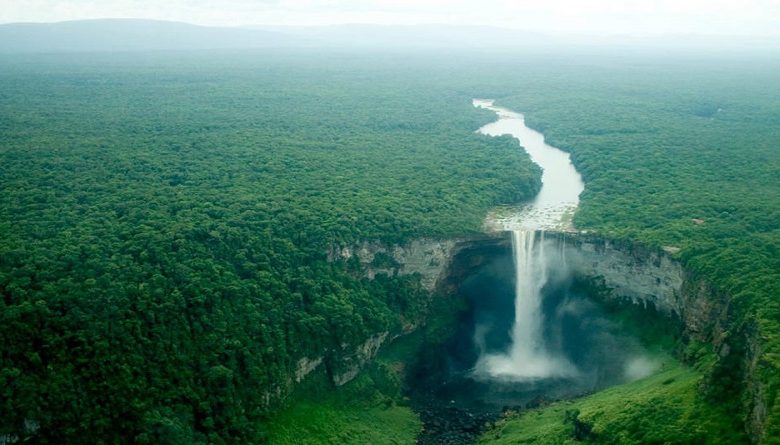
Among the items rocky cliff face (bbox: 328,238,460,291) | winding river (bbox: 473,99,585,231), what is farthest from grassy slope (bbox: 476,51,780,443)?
rocky cliff face (bbox: 328,238,460,291)

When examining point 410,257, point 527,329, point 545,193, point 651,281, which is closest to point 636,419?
point 651,281

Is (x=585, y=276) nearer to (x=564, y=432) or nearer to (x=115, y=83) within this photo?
(x=564, y=432)

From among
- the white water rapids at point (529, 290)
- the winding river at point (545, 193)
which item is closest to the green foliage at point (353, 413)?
the white water rapids at point (529, 290)

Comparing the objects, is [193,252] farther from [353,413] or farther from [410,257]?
[410,257]

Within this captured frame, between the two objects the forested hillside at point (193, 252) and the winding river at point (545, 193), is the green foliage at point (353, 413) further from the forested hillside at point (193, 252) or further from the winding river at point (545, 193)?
the winding river at point (545, 193)

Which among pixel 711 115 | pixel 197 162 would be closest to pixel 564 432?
pixel 197 162

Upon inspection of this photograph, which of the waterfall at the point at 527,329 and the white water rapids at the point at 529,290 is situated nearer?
the waterfall at the point at 527,329
